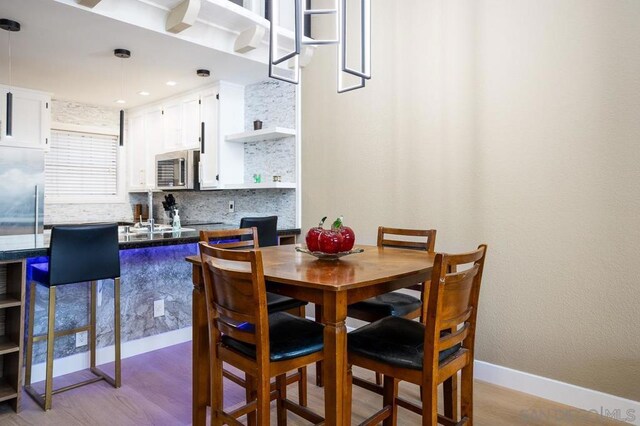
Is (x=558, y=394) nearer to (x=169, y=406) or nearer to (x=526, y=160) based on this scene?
(x=526, y=160)

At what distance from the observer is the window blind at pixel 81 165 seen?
5.48m

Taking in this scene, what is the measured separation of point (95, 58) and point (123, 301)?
2.23 meters

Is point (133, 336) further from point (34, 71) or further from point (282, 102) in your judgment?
point (34, 71)

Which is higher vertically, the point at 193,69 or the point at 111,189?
the point at 193,69

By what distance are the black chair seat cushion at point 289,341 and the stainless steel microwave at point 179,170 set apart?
3.28 m

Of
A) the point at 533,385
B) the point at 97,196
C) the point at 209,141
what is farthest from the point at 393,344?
the point at 97,196

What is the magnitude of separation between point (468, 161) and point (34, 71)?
4263 millimetres

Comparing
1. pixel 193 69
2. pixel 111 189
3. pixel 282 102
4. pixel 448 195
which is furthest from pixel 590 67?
pixel 111 189

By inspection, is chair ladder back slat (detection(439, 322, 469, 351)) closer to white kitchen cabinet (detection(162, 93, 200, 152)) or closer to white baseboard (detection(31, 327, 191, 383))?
white baseboard (detection(31, 327, 191, 383))

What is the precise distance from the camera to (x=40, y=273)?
7.93 feet

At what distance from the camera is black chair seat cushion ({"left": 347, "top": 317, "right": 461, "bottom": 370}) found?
1513mm

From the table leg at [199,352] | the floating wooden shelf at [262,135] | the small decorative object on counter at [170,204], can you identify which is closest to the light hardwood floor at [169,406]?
the table leg at [199,352]

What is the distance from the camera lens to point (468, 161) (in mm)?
2791

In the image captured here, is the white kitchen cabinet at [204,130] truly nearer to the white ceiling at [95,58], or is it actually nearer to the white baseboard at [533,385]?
the white ceiling at [95,58]
